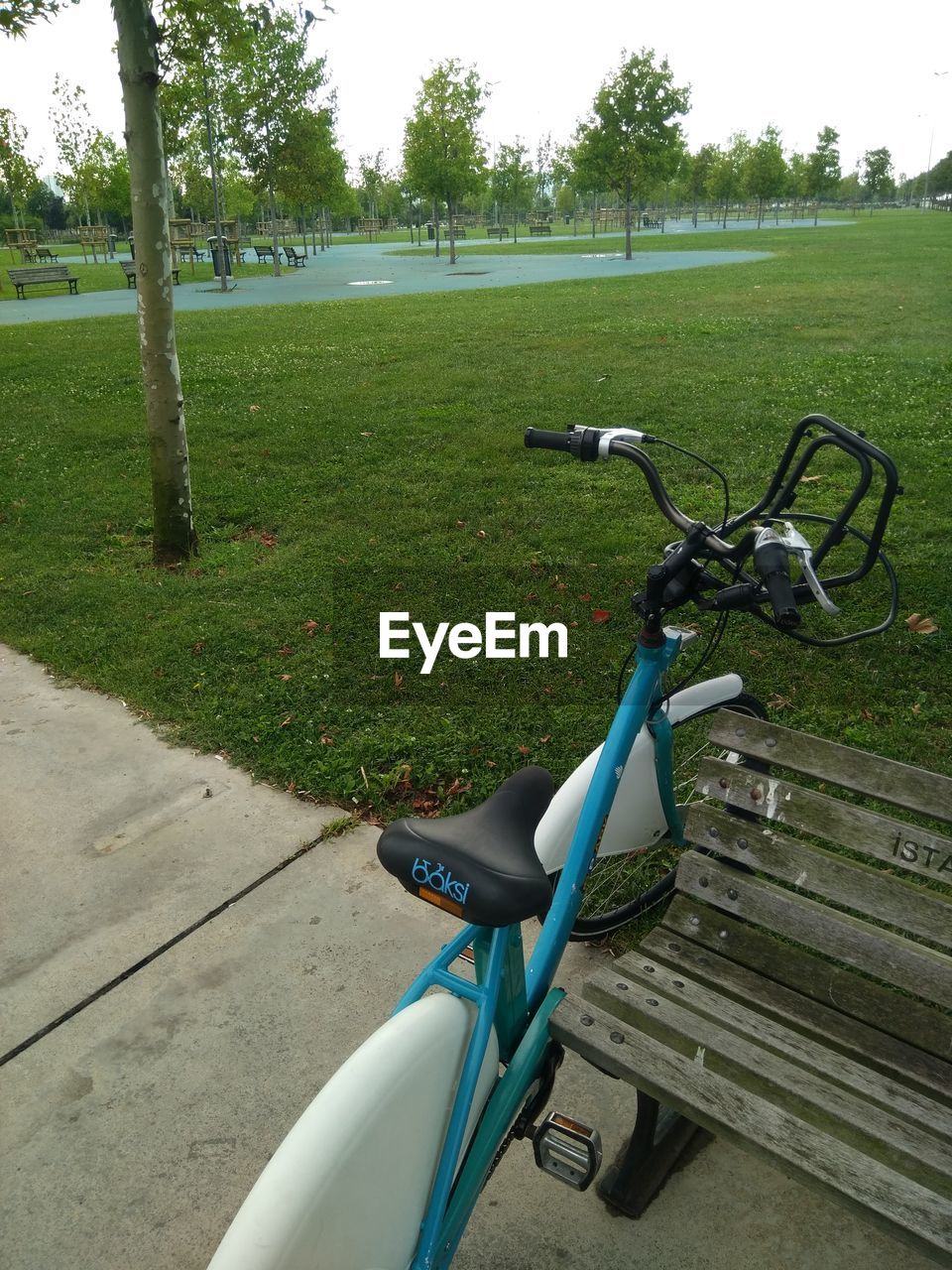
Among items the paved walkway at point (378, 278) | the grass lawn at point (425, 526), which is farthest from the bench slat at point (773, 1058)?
the paved walkway at point (378, 278)

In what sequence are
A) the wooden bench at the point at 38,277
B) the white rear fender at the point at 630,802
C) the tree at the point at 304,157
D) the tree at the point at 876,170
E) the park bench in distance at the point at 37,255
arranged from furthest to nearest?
the tree at the point at 876,170 → the park bench in distance at the point at 37,255 → the tree at the point at 304,157 → the wooden bench at the point at 38,277 → the white rear fender at the point at 630,802

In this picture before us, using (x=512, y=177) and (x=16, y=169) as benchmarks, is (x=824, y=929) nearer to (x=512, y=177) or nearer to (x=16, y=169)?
(x=16, y=169)

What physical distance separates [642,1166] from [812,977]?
0.60 meters

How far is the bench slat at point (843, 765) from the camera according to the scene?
2.23m

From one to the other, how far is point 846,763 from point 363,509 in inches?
195

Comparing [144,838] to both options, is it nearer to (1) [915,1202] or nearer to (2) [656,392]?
(1) [915,1202]

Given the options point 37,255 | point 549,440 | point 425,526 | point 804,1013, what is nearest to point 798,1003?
point 804,1013

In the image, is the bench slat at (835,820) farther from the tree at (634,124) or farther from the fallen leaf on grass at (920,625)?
the tree at (634,124)

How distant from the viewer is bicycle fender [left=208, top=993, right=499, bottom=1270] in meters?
1.40

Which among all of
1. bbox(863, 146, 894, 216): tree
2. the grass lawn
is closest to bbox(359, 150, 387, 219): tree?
bbox(863, 146, 894, 216): tree

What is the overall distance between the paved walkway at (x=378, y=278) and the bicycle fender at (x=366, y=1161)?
60.5 ft

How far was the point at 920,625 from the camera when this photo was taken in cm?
477

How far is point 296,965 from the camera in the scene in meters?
2.99

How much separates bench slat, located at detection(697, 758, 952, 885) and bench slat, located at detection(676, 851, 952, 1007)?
167mm
